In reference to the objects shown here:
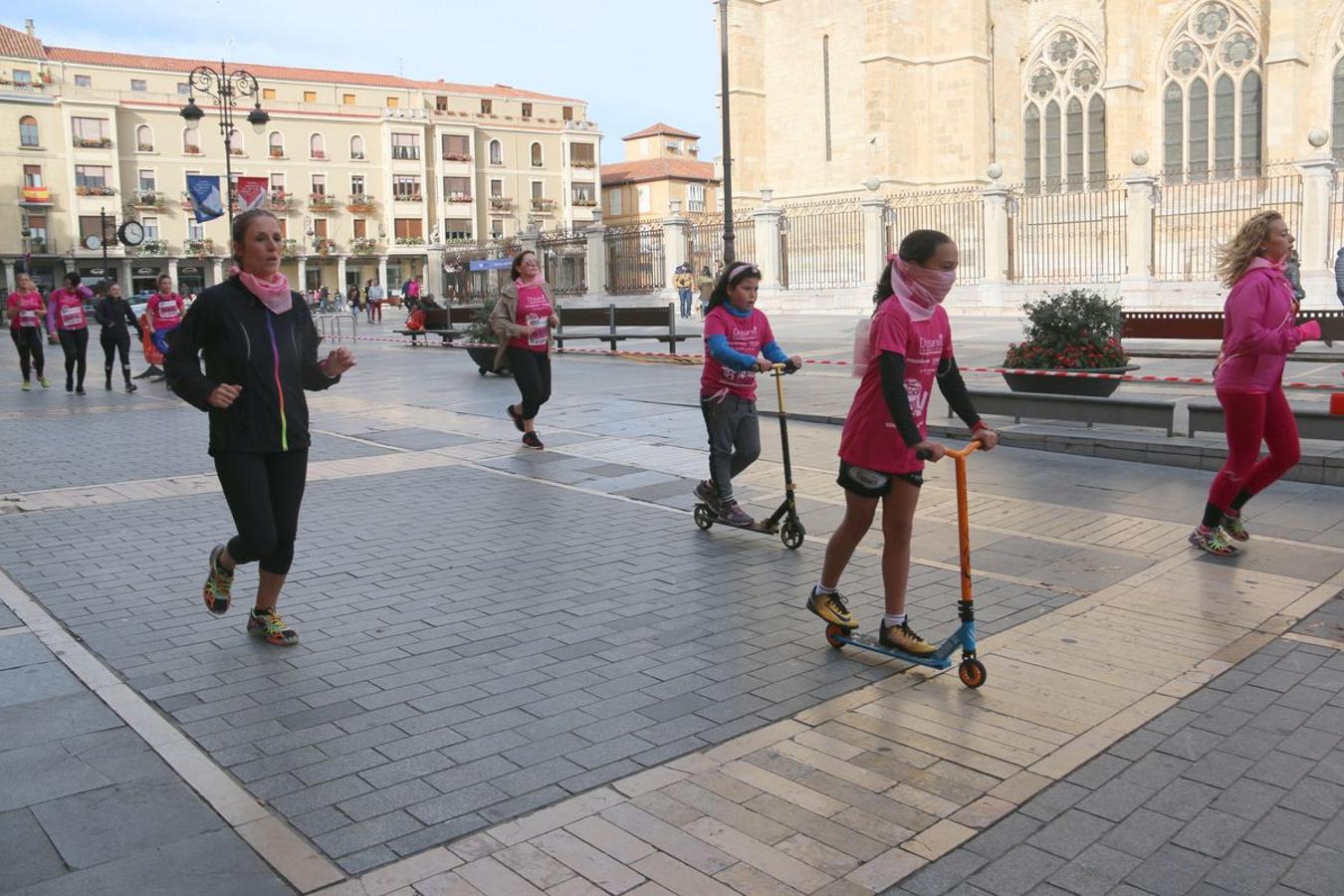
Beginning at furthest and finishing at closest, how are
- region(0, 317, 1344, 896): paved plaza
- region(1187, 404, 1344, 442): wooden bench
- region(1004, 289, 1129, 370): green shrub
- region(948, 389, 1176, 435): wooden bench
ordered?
region(1004, 289, 1129, 370): green shrub < region(948, 389, 1176, 435): wooden bench < region(1187, 404, 1344, 442): wooden bench < region(0, 317, 1344, 896): paved plaza

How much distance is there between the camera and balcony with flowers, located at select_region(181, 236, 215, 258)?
6962 cm

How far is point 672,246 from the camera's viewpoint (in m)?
34.7

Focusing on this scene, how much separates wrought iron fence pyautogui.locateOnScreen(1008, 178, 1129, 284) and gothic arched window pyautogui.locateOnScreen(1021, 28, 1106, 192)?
525 centimetres

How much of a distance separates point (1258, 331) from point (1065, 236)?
24921mm

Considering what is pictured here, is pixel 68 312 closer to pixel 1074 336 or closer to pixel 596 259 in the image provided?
pixel 1074 336

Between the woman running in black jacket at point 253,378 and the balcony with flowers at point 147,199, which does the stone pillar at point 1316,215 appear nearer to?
the woman running in black jacket at point 253,378

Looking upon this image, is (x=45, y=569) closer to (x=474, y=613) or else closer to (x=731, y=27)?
(x=474, y=613)

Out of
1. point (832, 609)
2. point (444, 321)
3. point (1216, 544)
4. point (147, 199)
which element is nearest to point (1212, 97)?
point (444, 321)

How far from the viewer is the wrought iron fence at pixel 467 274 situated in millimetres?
41069

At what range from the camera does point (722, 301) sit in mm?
7094

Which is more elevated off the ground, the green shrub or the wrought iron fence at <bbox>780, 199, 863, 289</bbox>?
the wrought iron fence at <bbox>780, 199, 863, 289</bbox>

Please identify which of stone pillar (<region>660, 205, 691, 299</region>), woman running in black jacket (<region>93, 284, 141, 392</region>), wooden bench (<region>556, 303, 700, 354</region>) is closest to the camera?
woman running in black jacket (<region>93, 284, 141, 392</region>)

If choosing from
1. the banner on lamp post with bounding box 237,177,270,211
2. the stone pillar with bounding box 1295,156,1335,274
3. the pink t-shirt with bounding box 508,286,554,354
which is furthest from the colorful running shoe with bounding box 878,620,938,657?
the stone pillar with bounding box 1295,156,1335,274

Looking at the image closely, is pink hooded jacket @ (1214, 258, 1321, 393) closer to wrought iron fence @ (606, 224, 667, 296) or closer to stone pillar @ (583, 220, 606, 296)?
wrought iron fence @ (606, 224, 667, 296)
